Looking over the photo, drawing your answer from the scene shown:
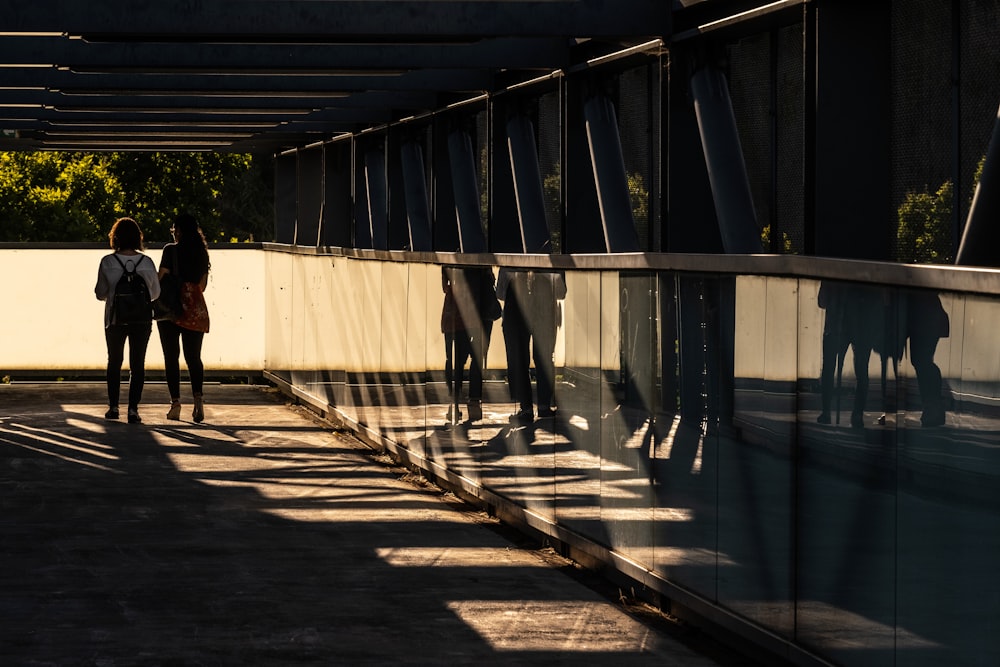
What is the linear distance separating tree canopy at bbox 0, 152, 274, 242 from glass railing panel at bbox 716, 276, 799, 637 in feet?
139

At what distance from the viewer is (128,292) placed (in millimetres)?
16219

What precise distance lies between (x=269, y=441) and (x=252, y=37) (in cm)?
532

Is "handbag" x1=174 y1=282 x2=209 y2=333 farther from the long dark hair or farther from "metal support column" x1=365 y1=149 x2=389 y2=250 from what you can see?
"metal support column" x1=365 y1=149 x2=389 y2=250

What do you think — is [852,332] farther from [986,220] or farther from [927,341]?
[986,220]

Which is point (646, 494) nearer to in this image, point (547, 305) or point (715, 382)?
point (715, 382)

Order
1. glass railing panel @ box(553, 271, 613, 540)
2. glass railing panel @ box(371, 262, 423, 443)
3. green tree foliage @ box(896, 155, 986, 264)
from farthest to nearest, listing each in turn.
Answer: glass railing panel @ box(371, 262, 423, 443), glass railing panel @ box(553, 271, 613, 540), green tree foliage @ box(896, 155, 986, 264)

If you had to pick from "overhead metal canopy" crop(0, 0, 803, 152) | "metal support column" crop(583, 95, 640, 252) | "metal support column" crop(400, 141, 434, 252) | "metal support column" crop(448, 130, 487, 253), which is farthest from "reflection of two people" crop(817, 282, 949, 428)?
"metal support column" crop(400, 141, 434, 252)

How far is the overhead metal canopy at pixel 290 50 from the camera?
10602mm

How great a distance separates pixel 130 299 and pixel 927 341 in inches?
460

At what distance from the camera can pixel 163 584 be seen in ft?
28.3

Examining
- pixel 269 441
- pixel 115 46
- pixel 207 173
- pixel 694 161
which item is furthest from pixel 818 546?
pixel 207 173

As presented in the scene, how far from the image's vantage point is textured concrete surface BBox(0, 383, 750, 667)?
722cm

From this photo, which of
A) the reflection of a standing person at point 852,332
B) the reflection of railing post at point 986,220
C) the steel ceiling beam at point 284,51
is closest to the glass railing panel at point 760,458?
the reflection of a standing person at point 852,332

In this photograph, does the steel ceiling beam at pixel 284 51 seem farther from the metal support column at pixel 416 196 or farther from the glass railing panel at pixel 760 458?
the glass railing panel at pixel 760 458
